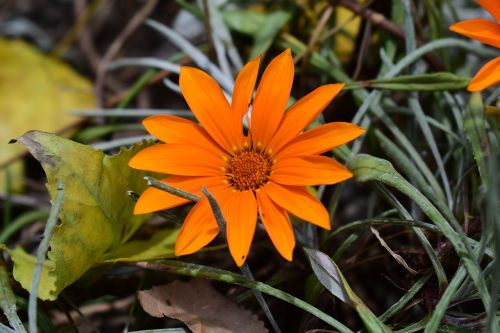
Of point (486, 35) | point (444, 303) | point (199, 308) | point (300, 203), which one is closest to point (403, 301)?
point (444, 303)

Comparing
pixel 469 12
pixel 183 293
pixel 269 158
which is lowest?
pixel 183 293

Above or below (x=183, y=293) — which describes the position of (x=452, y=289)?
above

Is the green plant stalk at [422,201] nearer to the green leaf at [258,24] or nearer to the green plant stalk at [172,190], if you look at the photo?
the green plant stalk at [172,190]

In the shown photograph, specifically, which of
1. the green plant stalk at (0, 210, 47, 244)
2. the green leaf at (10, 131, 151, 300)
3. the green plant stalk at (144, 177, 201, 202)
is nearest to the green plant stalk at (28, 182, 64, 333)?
the green leaf at (10, 131, 151, 300)

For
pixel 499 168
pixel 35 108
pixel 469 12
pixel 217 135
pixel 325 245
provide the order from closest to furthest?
1. pixel 499 168
2. pixel 217 135
3. pixel 325 245
4. pixel 469 12
5. pixel 35 108

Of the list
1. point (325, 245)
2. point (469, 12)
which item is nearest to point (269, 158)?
point (325, 245)

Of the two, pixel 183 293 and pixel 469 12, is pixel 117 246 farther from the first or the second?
pixel 469 12

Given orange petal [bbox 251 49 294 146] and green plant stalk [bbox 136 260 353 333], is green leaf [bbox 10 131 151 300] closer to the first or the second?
green plant stalk [bbox 136 260 353 333]
